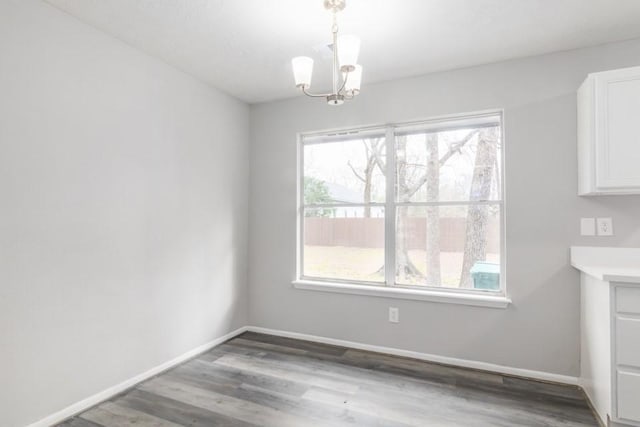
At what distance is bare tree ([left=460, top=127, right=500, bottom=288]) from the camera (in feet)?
9.68

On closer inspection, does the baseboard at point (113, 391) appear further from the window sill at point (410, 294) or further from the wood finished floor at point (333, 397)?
the window sill at point (410, 294)

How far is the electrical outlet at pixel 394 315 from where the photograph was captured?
3.14 metres

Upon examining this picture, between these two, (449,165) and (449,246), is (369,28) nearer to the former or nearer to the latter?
(449,165)

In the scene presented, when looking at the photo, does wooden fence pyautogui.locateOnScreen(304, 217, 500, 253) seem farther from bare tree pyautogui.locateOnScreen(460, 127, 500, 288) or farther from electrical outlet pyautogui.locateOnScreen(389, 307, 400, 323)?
electrical outlet pyautogui.locateOnScreen(389, 307, 400, 323)

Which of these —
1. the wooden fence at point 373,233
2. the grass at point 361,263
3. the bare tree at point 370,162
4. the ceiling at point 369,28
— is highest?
the ceiling at point 369,28

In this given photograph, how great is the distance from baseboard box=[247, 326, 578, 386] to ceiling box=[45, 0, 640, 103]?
2.47m

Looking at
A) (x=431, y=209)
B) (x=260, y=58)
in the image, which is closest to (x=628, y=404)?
(x=431, y=209)

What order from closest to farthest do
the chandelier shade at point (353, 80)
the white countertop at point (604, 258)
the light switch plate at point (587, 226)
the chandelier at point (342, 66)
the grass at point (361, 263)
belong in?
1. the chandelier at point (342, 66)
2. the chandelier shade at point (353, 80)
3. the white countertop at point (604, 258)
4. the light switch plate at point (587, 226)
5. the grass at point (361, 263)

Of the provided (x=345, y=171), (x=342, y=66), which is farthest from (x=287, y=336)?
(x=342, y=66)

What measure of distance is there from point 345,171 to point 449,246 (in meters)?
1.24

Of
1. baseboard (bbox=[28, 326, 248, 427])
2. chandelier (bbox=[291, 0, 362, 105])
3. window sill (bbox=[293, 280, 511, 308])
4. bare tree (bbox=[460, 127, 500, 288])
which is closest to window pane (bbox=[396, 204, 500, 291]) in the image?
bare tree (bbox=[460, 127, 500, 288])

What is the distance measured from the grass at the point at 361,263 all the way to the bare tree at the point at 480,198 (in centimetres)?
7

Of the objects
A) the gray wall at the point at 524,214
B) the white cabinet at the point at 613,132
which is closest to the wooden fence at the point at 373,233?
the gray wall at the point at 524,214

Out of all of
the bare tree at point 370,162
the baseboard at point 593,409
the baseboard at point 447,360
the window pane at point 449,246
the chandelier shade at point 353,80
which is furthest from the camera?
the bare tree at point 370,162
